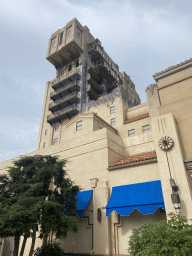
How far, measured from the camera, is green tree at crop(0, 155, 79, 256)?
1217 centimetres

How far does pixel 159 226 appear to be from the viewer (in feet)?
27.0

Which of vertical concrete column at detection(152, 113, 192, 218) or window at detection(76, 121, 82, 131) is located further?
window at detection(76, 121, 82, 131)

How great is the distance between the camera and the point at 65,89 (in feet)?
140

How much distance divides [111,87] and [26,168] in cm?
3762

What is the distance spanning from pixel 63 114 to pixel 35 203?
28733mm

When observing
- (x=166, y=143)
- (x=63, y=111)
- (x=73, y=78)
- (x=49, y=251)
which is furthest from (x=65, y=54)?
(x=49, y=251)

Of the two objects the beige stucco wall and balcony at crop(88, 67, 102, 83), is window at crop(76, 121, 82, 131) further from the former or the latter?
balcony at crop(88, 67, 102, 83)

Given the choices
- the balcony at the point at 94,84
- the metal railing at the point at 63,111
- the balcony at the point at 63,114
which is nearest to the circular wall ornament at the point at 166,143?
the balcony at the point at 63,114

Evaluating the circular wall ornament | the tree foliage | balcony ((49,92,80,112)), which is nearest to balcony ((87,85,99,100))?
balcony ((49,92,80,112))

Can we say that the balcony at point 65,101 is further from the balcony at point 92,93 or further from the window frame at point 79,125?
the window frame at point 79,125

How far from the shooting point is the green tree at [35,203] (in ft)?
39.9

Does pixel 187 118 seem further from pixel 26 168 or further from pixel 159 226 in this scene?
pixel 26 168

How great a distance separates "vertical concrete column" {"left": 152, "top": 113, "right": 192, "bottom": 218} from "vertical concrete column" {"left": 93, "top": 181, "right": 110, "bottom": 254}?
6145 millimetres

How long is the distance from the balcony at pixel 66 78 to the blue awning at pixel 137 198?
3142 centimetres
